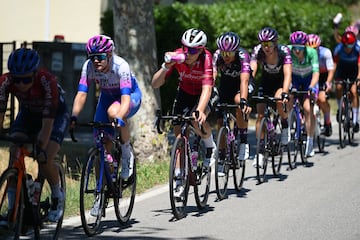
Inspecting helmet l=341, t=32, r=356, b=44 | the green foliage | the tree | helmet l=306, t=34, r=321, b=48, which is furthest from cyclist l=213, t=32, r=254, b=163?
the green foliage

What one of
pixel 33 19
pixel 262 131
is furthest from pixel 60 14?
pixel 262 131

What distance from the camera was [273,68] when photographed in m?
12.8

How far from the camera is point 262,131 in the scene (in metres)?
12.2

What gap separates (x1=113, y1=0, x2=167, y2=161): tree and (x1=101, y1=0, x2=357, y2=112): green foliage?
190 inches

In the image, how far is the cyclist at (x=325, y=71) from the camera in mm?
14875

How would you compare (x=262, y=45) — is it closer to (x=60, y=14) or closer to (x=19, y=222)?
(x=19, y=222)

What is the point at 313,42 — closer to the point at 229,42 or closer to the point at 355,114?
the point at 355,114

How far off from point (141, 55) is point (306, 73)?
264cm

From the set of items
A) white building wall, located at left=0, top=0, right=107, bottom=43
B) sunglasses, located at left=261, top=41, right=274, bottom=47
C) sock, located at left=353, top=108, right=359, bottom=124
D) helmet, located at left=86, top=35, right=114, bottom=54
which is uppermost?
white building wall, located at left=0, top=0, right=107, bottom=43

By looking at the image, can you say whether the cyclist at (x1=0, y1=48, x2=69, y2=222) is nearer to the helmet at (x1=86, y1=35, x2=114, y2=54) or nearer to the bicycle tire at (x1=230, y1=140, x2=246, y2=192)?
the helmet at (x1=86, y1=35, x2=114, y2=54)

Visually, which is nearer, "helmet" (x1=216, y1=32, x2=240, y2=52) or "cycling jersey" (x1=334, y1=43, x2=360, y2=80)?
"helmet" (x1=216, y1=32, x2=240, y2=52)

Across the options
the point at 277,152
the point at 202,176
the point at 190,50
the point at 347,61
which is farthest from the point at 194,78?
the point at 347,61

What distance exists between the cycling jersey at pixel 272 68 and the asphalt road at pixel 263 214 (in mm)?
1296

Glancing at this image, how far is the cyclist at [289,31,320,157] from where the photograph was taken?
45.6ft
